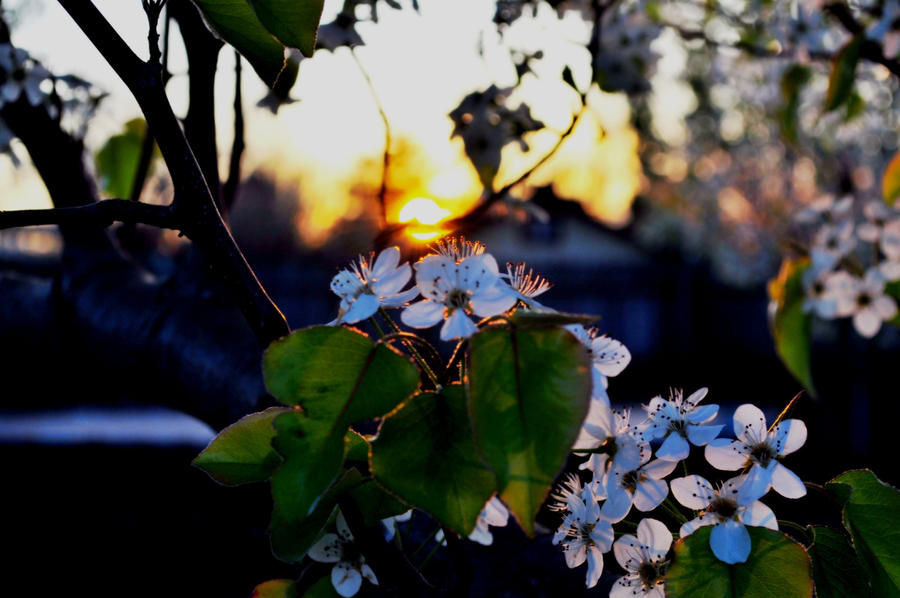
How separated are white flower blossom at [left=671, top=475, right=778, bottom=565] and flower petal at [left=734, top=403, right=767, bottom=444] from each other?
0.04m

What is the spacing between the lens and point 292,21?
0.48m

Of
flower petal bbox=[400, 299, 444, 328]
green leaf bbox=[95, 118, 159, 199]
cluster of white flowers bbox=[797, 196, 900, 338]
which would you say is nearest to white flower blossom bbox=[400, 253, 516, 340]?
flower petal bbox=[400, 299, 444, 328]

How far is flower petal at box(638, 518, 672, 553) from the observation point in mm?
522

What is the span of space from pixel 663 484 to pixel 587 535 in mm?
75

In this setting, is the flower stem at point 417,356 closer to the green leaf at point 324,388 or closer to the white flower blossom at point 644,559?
the green leaf at point 324,388

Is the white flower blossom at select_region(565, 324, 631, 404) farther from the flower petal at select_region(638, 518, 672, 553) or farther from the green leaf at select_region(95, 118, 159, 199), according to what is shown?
the green leaf at select_region(95, 118, 159, 199)

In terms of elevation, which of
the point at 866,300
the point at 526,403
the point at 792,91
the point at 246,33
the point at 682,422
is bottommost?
the point at 866,300

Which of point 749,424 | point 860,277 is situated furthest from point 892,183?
point 749,424

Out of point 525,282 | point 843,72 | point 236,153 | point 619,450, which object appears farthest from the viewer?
point 843,72

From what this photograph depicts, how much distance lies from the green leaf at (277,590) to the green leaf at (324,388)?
194 mm

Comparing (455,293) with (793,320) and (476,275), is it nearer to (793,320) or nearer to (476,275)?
(476,275)

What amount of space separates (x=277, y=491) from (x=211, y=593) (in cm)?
94

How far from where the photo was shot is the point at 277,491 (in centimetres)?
41

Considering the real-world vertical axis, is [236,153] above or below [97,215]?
below
